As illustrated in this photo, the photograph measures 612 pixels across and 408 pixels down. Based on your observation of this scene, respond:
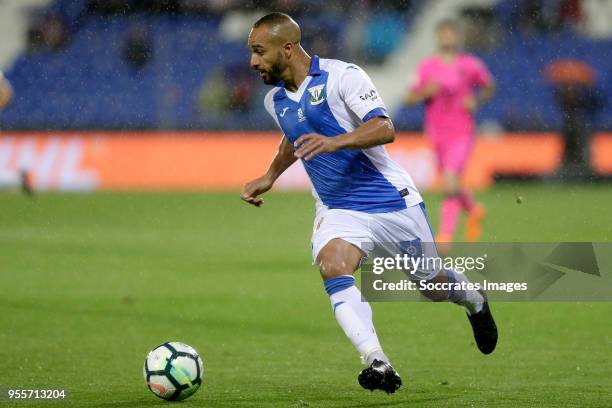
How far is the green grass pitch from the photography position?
19.2ft

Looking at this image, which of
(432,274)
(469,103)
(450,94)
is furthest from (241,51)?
(432,274)

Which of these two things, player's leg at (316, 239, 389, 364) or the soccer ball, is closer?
player's leg at (316, 239, 389, 364)

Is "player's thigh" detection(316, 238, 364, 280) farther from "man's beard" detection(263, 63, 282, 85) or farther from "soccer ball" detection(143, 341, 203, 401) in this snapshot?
"man's beard" detection(263, 63, 282, 85)

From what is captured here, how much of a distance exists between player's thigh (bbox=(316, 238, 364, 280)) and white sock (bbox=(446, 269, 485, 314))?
32.7 inches

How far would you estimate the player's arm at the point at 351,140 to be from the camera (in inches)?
206

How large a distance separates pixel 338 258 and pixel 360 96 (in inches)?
29.7

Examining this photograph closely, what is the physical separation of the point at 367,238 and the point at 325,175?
393 millimetres

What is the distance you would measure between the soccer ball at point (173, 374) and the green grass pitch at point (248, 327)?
0.08 m

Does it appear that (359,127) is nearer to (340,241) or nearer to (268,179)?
(340,241)

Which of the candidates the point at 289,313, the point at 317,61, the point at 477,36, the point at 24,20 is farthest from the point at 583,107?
the point at 317,61

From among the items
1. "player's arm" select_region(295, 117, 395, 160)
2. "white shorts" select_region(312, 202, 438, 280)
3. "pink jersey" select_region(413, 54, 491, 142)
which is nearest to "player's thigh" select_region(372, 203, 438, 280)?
"white shorts" select_region(312, 202, 438, 280)

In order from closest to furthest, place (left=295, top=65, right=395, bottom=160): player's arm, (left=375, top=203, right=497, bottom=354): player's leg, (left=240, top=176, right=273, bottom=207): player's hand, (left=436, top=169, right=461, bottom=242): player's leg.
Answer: (left=295, top=65, right=395, bottom=160): player's arm, (left=375, top=203, right=497, bottom=354): player's leg, (left=240, top=176, right=273, bottom=207): player's hand, (left=436, top=169, right=461, bottom=242): player's leg

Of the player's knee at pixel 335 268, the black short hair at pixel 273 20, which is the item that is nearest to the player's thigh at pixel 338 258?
the player's knee at pixel 335 268

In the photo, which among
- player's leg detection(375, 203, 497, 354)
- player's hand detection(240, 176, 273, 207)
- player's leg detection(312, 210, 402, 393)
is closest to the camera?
player's leg detection(312, 210, 402, 393)
